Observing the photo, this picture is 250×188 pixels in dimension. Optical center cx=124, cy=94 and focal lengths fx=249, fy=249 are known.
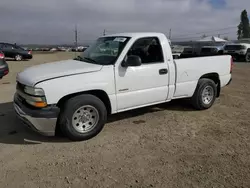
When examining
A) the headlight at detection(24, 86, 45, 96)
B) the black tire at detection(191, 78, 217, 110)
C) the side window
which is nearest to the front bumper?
the headlight at detection(24, 86, 45, 96)

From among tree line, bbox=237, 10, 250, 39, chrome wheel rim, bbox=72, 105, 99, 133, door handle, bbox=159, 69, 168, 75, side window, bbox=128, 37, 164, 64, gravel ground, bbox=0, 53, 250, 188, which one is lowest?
gravel ground, bbox=0, 53, 250, 188

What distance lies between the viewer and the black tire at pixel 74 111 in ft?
13.0

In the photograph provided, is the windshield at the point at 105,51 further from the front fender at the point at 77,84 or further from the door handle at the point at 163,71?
the door handle at the point at 163,71

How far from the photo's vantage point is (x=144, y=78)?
4.66 meters

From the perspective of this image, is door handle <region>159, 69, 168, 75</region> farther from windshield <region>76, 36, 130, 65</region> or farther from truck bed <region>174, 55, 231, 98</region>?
windshield <region>76, 36, 130, 65</region>

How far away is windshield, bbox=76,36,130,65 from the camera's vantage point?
14.8ft

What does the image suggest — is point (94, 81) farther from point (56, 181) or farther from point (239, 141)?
point (239, 141)

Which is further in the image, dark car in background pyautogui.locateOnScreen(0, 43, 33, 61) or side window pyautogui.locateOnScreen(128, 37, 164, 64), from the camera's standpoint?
dark car in background pyautogui.locateOnScreen(0, 43, 33, 61)

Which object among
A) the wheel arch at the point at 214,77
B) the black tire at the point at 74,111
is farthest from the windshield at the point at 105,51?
the wheel arch at the point at 214,77

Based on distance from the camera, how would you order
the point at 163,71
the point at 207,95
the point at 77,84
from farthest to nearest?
the point at 207,95
the point at 163,71
the point at 77,84

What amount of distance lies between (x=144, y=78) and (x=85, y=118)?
52.2 inches

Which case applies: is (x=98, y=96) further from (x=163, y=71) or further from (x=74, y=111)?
(x=163, y=71)

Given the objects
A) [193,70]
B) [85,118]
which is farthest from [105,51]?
[193,70]

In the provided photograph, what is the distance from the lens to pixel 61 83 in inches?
153
